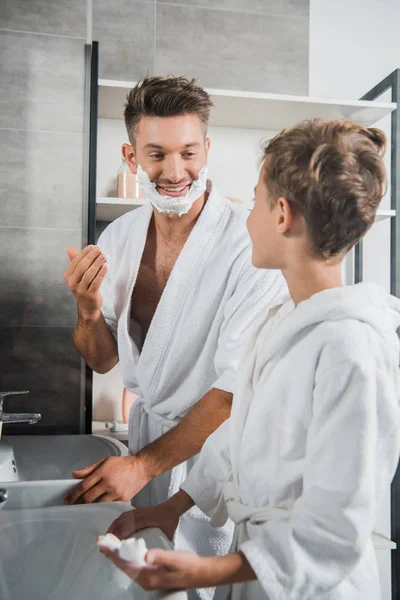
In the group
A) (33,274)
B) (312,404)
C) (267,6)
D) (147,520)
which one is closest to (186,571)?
(147,520)

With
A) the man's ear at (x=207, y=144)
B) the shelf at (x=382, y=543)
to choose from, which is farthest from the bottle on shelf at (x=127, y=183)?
the shelf at (x=382, y=543)

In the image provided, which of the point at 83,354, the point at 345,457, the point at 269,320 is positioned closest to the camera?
the point at 345,457

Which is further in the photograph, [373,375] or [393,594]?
[393,594]

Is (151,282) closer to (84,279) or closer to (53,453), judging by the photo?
(84,279)

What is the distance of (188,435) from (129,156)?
435 millimetres

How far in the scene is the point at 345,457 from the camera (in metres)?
0.63

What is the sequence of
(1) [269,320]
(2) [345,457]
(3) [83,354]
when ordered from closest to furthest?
1. (2) [345,457]
2. (1) [269,320]
3. (3) [83,354]

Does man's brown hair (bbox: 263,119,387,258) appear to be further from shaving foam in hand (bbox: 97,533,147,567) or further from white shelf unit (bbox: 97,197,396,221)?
shaving foam in hand (bbox: 97,533,147,567)

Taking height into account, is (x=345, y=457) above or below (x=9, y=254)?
below

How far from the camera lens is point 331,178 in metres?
0.66

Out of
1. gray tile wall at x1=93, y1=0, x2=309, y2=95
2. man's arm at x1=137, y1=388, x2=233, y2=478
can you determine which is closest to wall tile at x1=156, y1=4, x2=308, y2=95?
gray tile wall at x1=93, y1=0, x2=309, y2=95

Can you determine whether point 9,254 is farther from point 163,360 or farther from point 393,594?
point 393,594

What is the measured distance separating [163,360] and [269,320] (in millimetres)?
187

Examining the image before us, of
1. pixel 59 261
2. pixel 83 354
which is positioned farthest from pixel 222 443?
pixel 59 261
